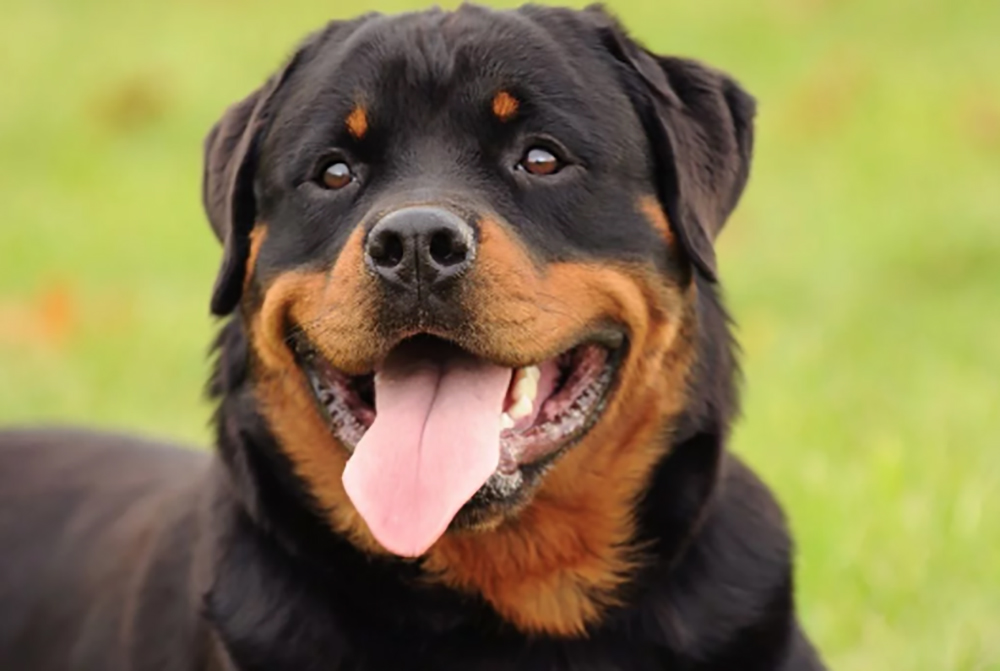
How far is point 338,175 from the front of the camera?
3.52 metres

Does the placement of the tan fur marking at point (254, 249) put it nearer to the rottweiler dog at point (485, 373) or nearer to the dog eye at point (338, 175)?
the rottweiler dog at point (485, 373)

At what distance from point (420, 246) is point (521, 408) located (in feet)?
1.48

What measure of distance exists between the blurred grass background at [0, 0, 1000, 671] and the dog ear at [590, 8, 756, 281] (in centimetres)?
135

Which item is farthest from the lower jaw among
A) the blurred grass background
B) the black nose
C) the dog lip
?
the blurred grass background

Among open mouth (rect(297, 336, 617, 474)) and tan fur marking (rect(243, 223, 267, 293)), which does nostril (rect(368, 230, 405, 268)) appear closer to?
open mouth (rect(297, 336, 617, 474))

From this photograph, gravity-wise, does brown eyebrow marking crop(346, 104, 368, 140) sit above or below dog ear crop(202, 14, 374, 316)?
above

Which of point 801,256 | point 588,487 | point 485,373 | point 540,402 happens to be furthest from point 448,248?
point 801,256

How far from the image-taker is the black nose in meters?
3.09

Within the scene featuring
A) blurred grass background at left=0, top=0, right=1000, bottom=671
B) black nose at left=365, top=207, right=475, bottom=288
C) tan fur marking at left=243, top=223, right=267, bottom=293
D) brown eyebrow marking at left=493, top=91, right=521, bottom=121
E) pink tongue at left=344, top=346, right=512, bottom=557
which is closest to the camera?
black nose at left=365, top=207, right=475, bottom=288

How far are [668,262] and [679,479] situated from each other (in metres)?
0.45

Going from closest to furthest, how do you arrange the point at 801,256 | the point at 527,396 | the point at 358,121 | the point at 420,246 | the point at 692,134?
the point at 420,246, the point at 527,396, the point at 358,121, the point at 692,134, the point at 801,256

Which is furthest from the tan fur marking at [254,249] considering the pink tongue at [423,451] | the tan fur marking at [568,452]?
the pink tongue at [423,451]

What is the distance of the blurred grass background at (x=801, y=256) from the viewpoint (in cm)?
473

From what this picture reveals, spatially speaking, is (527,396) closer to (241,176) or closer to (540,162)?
(540,162)
